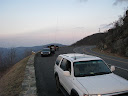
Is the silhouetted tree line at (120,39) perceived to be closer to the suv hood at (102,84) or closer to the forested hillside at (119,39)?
A: the forested hillside at (119,39)

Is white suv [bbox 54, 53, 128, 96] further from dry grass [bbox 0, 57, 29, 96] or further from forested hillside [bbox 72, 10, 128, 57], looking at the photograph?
forested hillside [bbox 72, 10, 128, 57]

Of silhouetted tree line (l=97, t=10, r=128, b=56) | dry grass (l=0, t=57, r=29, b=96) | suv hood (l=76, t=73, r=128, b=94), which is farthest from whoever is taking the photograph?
silhouetted tree line (l=97, t=10, r=128, b=56)

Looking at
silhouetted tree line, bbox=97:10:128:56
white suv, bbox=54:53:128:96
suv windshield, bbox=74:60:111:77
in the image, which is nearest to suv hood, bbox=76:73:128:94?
white suv, bbox=54:53:128:96

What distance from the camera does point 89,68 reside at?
492cm

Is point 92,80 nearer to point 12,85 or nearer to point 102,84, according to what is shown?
point 102,84

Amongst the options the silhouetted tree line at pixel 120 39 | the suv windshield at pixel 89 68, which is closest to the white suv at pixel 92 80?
the suv windshield at pixel 89 68

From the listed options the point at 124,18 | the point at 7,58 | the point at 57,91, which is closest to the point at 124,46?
the point at 124,18

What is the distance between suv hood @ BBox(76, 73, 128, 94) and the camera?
3641 millimetres

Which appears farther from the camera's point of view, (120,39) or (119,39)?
(119,39)

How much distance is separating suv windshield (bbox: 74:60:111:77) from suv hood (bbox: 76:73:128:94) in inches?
10.7

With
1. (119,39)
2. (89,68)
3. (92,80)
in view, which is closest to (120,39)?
(119,39)

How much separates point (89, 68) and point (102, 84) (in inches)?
42.6

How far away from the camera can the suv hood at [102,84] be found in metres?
3.64

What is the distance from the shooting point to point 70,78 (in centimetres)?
485
